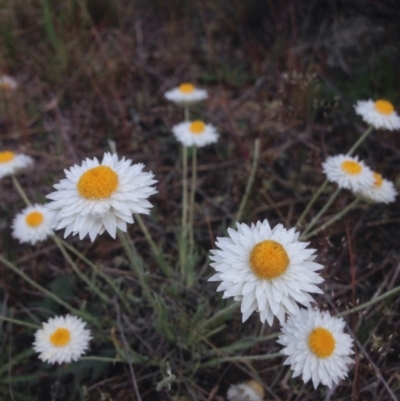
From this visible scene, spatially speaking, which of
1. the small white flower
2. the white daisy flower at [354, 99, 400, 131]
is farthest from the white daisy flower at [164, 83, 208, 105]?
the small white flower

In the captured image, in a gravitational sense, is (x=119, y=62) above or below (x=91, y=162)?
above

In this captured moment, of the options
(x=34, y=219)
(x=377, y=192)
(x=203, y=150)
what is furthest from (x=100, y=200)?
(x=203, y=150)

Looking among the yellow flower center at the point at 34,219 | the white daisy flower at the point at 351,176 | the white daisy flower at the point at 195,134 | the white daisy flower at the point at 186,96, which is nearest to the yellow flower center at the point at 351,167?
the white daisy flower at the point at 351,176

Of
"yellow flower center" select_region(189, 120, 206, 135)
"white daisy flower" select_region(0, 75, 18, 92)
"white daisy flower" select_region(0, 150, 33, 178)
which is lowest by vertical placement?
"white daisy flower" select_region(0, 150, 33, 178)

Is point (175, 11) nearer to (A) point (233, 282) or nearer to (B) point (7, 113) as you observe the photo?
(B) point (7, 113)

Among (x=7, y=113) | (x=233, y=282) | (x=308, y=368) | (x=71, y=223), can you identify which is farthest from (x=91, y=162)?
(x=7, y=113)

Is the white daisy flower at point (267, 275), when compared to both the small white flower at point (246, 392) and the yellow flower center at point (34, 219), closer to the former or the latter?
the small white flower at point (246, 392)

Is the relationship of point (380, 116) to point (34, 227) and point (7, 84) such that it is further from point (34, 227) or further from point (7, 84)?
point (7, 84)

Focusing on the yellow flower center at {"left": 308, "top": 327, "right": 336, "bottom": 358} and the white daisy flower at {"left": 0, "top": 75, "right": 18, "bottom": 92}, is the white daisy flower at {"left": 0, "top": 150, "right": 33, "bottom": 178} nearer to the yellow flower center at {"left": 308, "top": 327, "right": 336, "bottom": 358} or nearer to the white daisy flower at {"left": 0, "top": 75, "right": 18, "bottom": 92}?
the white daisy flower at {"left": 0, "top": 75, "right": 18, "bottom": 92}
